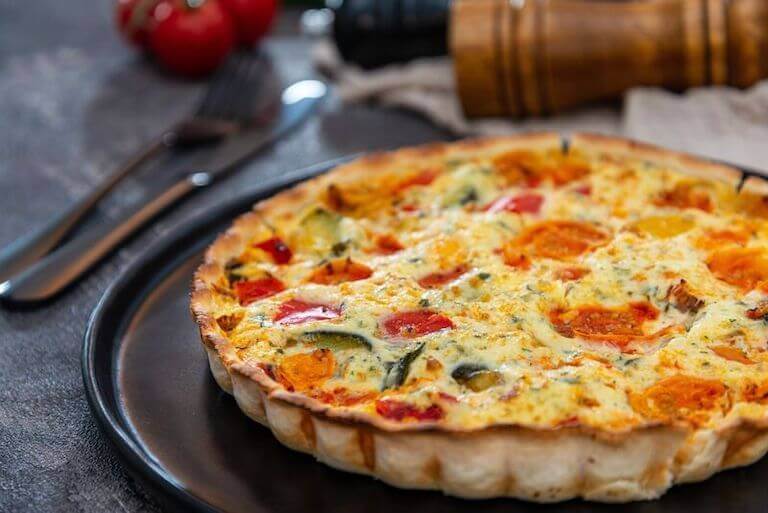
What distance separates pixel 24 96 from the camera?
226 inches

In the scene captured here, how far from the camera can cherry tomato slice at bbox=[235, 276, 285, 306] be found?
3133mm

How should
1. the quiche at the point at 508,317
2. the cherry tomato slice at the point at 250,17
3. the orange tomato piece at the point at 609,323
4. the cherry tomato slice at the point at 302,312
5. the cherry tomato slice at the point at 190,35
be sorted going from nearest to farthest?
the quiche at the point at 508,317
the orange tomato piece at the point at 609,323
the cherry tomato slice at the point at 302,312
the cherry tomato slice at the point at 190,35
the cherry tomato slice at the point at 250,17

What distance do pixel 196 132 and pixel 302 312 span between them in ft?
7.10

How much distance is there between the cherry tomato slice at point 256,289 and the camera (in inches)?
123

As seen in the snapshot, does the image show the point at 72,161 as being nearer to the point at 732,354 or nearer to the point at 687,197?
the point at 687,197

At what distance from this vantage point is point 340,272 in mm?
3209

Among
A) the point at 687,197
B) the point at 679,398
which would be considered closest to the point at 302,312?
the point at 679,398

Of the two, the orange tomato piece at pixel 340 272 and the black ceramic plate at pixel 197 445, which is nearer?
the black ceramic plate at pixel 197 445

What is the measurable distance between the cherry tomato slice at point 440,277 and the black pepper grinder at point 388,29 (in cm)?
232

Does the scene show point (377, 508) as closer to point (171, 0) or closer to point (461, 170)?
point (461, 170)

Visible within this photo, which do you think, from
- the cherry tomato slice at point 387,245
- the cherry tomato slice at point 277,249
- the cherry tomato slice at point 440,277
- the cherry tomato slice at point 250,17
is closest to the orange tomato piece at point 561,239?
the cherry tomato slice at point 440,277

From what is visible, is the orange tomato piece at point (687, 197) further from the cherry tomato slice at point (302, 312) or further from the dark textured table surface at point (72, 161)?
the dark textured table surface at point (72, 161)

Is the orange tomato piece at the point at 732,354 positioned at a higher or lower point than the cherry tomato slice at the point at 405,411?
lower

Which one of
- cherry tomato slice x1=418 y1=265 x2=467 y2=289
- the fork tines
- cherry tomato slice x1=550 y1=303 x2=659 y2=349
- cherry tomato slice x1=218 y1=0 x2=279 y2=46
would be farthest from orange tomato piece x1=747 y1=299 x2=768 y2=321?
cherry tomato slice x1=218 y1=0 x2=279 y2=46
